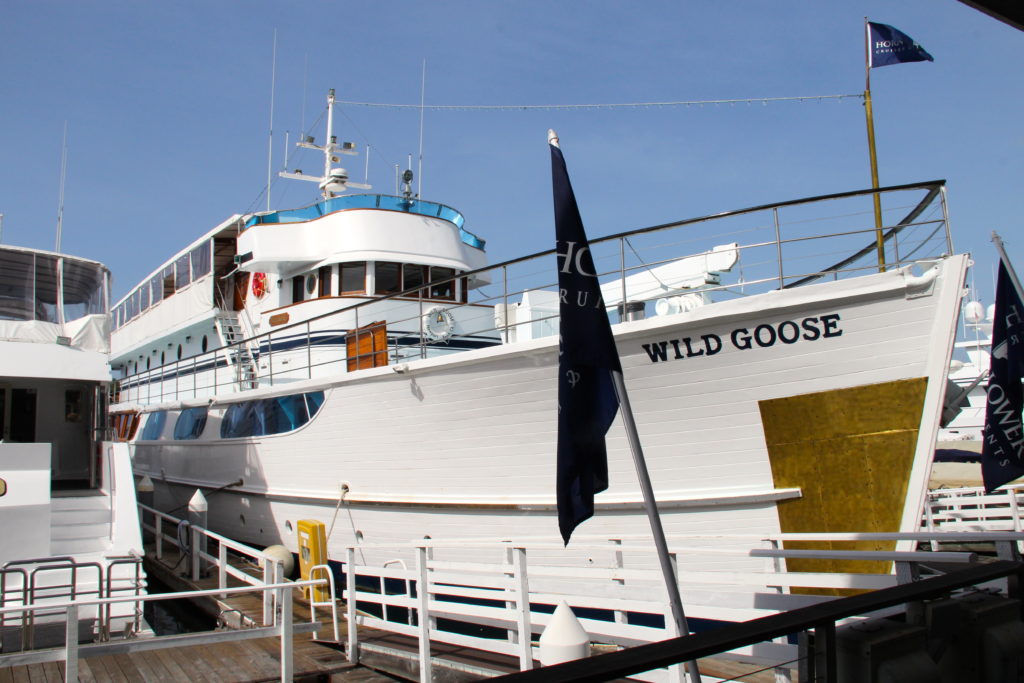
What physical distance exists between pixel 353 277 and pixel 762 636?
11074 millimetres

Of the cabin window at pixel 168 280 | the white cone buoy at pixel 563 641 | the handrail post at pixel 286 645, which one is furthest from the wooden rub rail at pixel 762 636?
the cabin window at pixel 168 280

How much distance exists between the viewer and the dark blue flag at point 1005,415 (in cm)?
677

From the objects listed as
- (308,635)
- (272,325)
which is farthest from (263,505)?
(308,635)

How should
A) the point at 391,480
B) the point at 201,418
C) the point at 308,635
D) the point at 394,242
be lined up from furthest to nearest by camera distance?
the point at 201,418 < the point at 394,242 < the point at 391,480 < the point at 308,635

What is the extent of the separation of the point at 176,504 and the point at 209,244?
204 inches

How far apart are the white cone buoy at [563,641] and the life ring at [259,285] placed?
35.3ft

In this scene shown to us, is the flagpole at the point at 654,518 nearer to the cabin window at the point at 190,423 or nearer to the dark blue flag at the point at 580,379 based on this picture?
the dark blue flag at the point at 580,379

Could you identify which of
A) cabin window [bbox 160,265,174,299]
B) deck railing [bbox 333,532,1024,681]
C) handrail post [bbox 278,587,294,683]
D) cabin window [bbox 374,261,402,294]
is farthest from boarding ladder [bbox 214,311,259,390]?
handrail post [bbox 278,587,294,683]

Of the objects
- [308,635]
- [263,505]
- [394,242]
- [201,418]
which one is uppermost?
[394,242]

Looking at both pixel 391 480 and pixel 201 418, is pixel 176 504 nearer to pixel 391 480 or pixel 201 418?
pixel 201 418

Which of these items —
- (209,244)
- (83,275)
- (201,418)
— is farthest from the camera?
(209,244)

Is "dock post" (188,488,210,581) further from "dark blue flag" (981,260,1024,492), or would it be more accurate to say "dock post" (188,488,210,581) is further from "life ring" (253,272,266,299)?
"dark blue flag" (981,260,1024,492)

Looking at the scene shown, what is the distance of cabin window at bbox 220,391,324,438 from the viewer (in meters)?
10.6

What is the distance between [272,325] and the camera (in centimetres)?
1294
